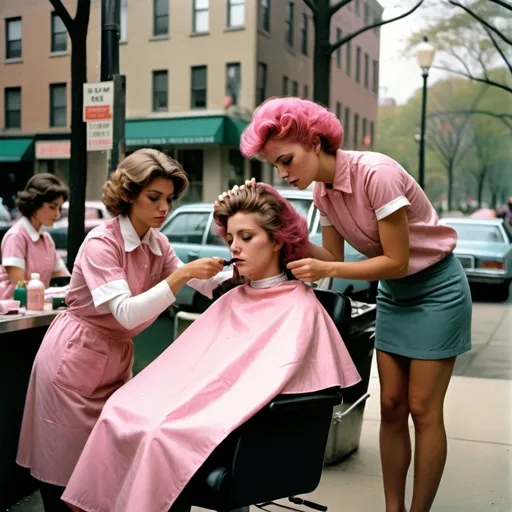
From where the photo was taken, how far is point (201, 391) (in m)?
1.81

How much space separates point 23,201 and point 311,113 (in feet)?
6.39

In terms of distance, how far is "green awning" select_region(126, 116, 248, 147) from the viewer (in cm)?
453

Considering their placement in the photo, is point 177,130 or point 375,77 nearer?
point 375,77

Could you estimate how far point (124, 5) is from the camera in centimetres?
466

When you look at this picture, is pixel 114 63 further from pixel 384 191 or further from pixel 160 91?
pixel 384 191

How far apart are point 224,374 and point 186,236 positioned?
357 centimetres

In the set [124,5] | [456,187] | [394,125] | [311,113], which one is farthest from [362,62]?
[311,113]

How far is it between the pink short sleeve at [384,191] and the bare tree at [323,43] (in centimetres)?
285

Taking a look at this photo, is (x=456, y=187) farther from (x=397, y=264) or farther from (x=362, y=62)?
(x=397, y=264)

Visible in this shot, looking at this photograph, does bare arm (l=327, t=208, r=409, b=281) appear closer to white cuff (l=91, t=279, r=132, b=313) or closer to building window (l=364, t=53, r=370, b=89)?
white cuff (l=91, t=279, r=132, b=313)

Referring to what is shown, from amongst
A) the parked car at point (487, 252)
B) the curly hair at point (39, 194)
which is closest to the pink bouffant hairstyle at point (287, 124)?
the curly hair at point (39, 194)

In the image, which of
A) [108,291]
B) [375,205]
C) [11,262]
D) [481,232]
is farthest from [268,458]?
[481,232]

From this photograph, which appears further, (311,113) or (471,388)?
(471,388)

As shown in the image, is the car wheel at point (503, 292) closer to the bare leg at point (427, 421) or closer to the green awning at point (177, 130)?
the green awning at point (177, 130)
